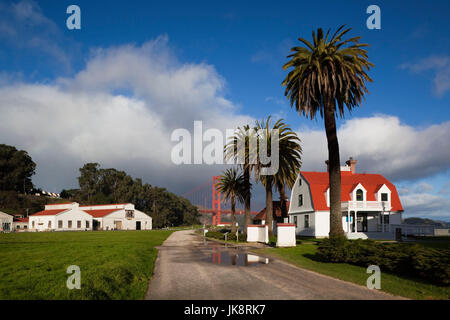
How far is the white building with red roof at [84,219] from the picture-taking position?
84.1 metres

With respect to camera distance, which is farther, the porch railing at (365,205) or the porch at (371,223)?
the porch at (371,223)

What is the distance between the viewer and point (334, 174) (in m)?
21.9

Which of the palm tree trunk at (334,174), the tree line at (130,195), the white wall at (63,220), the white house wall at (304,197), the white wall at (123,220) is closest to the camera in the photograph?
the palm tree trunk at (334,174)

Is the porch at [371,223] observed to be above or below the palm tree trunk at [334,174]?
below

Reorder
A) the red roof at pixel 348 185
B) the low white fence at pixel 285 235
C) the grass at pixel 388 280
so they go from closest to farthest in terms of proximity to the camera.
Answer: the grass at pixel 388 280 → the low white fence at pixel 285 235 → the red roof at pixel 348 185

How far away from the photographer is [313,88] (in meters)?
22.8

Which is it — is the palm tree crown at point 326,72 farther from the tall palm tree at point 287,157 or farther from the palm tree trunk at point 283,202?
the palm tree trunk at point 283,202

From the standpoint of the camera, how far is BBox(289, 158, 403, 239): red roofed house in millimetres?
38281

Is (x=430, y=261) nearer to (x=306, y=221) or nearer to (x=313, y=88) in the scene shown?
(x=313, y=88)

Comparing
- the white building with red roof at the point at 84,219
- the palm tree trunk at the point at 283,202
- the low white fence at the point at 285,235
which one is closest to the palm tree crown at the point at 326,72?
the low white fence at the point at 285,235

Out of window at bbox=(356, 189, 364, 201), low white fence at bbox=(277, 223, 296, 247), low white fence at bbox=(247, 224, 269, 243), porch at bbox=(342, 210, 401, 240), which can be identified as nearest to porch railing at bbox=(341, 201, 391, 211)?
porch at bbox=(342, 210, 401, 240)

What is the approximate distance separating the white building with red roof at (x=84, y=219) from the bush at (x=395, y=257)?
79336 millimetres
